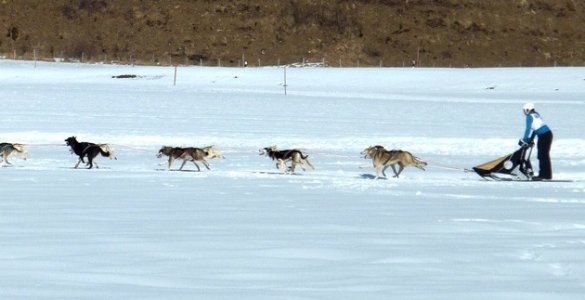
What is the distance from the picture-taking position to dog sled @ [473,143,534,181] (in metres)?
14.9

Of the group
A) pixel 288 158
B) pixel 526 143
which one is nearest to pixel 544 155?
pixel 526 143

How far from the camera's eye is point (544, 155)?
49.7 feet

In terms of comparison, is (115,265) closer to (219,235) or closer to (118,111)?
(219,235)

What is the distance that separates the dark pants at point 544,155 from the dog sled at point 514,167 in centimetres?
17

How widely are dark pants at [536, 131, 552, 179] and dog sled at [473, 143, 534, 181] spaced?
0.17 m

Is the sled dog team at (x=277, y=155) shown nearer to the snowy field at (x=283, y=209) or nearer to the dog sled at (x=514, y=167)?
the snowy field at (x=283, y=209)

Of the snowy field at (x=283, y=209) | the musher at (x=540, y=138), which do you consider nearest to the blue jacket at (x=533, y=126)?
the musher at (x=540, y=138)

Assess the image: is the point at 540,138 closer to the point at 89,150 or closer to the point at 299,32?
the point at 89,150

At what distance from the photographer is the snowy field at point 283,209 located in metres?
6.23

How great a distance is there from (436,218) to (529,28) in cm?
6082

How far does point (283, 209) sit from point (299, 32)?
5653 cm

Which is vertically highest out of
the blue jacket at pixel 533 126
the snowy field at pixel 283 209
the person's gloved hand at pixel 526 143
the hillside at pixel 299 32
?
the hillside at pixel 299 32

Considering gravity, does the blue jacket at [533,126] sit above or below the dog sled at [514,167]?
above

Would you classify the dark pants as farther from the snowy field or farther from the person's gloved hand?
the snowy field
